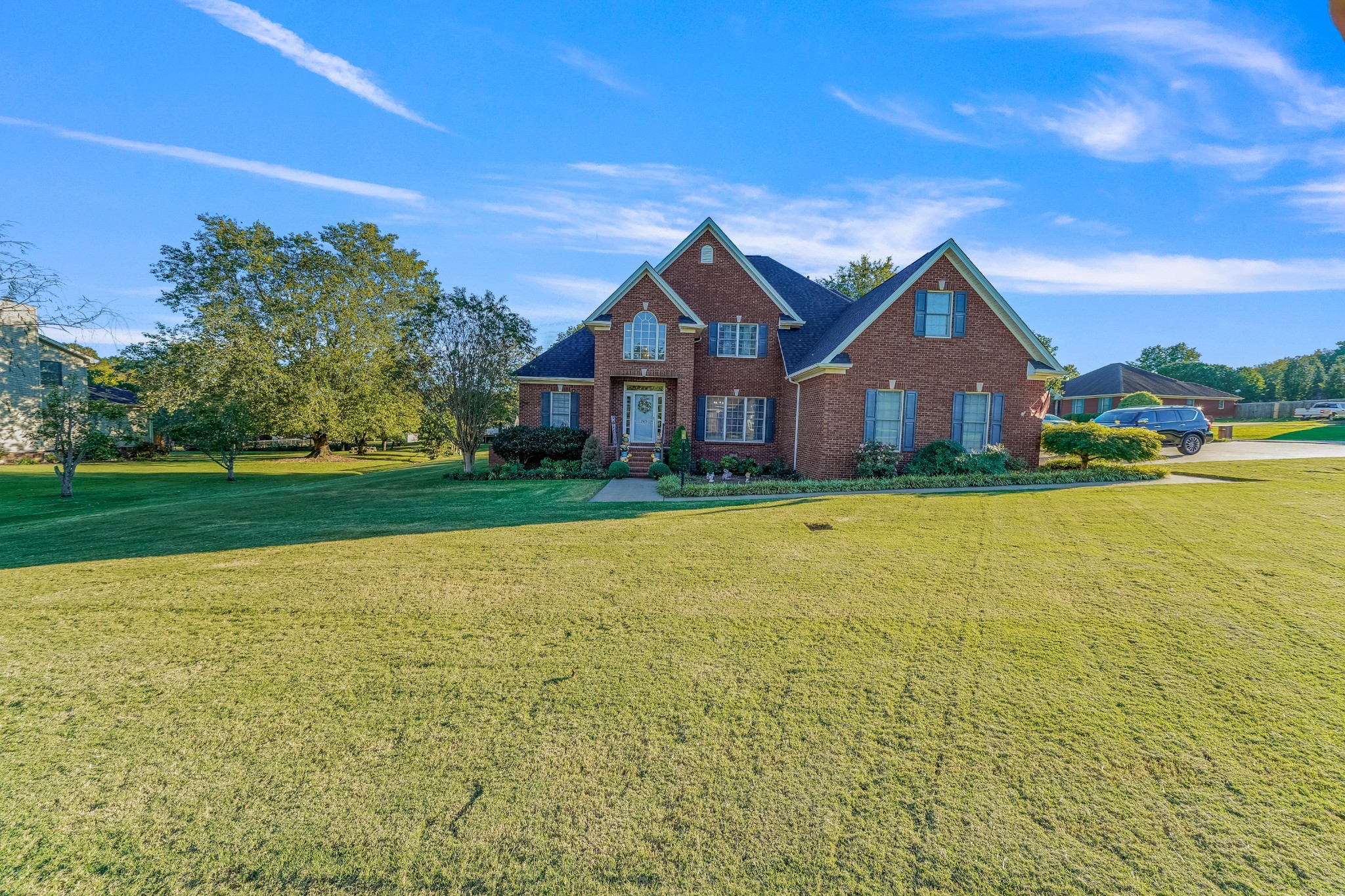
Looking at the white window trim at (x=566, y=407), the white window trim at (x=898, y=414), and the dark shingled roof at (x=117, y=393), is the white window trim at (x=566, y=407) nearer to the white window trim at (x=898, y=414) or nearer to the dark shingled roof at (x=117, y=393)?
the white window trim at (x=898, y=414)

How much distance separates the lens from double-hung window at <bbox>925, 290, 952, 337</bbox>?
15734 mm

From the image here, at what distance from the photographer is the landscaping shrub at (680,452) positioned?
1764 centimetres

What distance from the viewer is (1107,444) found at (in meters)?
15.8

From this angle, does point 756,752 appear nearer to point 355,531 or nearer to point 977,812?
point 977,812

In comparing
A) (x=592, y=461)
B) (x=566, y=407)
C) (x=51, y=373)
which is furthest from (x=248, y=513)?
(x=51, y=373)

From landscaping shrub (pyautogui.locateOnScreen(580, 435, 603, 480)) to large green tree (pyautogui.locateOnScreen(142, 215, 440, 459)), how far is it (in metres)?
15.0

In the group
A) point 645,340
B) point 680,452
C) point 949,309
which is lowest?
point 680,452

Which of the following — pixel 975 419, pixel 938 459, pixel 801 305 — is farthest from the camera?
pixel 801 305

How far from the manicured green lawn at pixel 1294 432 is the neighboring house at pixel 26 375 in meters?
56.8

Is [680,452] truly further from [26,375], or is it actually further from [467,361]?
[26,375]

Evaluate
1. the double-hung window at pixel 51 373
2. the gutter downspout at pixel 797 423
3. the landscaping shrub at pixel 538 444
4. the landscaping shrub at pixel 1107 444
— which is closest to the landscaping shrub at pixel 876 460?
the gutter downspout at pixel 797 423

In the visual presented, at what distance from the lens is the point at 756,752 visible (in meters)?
3.39

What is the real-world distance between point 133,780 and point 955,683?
5.39 meters

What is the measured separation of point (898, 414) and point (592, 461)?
31.8 feet
